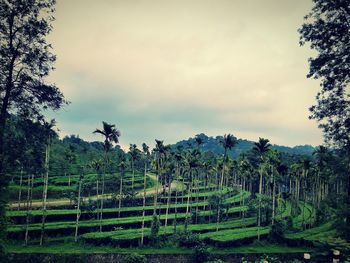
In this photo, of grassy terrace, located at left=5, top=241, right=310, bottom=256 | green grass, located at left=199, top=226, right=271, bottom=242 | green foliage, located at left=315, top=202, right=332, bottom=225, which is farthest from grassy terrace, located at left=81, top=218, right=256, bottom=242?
green foliage, located at left=315, top=202, right=332, bottom=225

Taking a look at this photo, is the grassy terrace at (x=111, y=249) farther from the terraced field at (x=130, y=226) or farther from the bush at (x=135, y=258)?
the bush at (x=135, y=258)

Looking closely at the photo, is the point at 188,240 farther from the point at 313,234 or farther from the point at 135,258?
the point at 313,234

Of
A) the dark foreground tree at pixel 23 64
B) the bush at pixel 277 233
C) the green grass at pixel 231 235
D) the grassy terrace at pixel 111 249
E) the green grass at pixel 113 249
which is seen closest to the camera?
the dark foreground tree at pixel 23 64

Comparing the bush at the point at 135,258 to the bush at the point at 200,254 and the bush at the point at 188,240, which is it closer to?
the bush at the point at 200,254

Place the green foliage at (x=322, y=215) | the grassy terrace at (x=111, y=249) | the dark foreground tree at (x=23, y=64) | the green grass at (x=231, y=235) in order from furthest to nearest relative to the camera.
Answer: the green foliage at (x=322, y=215)
the green grass at (x=231, y=235)
the grassy terrace at (x=111, y=249)
the dark foreground tree at (x=23, y=64)

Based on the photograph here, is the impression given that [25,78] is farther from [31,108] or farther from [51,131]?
[51,131]

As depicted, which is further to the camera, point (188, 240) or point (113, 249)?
point (188, 240)

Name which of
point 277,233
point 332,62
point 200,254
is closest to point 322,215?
point 277,233

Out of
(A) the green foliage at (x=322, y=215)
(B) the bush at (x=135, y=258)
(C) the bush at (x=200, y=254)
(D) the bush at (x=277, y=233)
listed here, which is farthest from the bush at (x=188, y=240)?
(A) the green foliage at (x=322, y=215)

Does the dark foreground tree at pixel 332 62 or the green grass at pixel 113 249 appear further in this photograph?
the green grass at pixel 113 249

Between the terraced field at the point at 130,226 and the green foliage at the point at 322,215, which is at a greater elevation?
the green foliage at the point at 322,215

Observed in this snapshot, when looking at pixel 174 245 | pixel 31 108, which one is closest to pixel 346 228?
pixel 31 108

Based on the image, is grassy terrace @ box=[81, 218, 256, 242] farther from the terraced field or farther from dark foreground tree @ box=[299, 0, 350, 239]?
dark foreground tree @ box=[299, 0, 350, 239]

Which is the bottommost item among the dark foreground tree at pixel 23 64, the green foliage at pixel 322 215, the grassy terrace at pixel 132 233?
the grassy terrace at pixel 132 233
